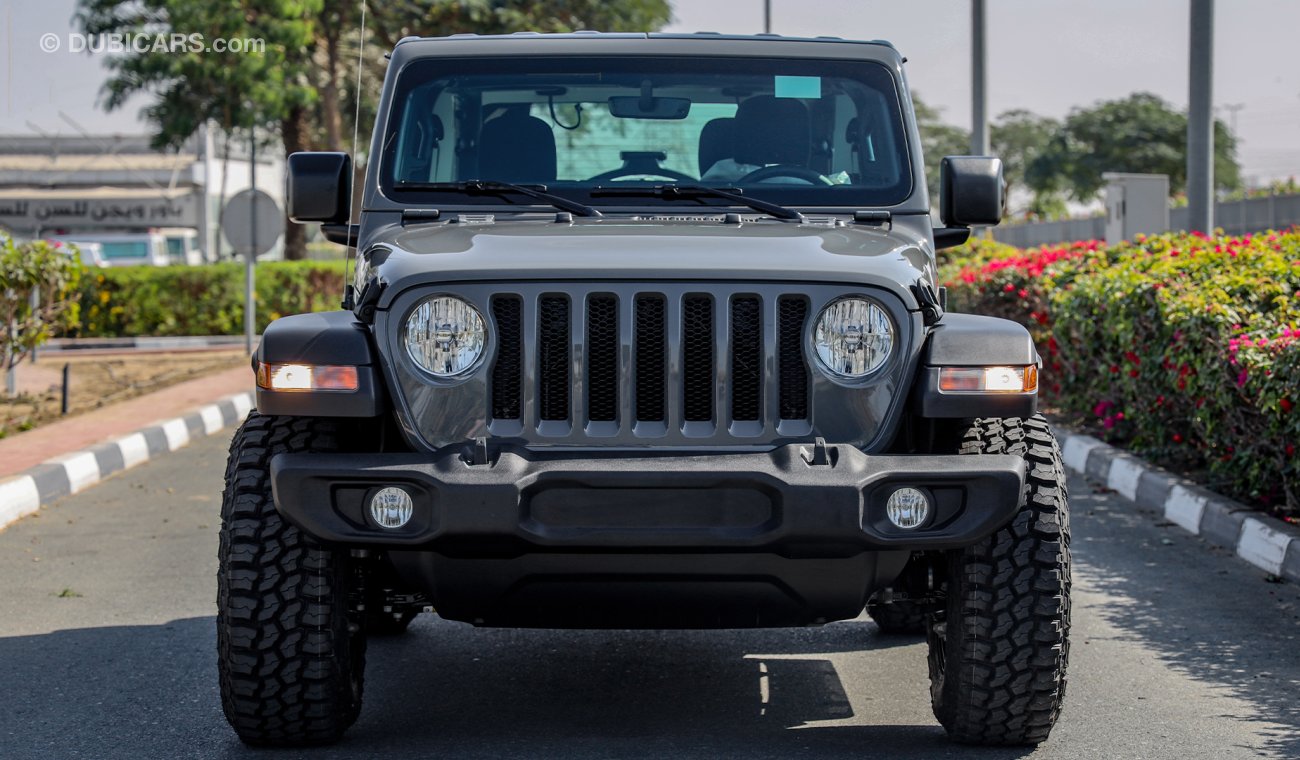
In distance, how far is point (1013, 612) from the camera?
4.36m

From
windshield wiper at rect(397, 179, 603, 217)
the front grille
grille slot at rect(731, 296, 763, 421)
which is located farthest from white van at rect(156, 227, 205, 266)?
grille slot at rect(731, 296, 763, 421)

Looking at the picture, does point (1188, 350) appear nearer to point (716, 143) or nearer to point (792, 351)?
point (716, 143)

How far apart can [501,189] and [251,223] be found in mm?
15622

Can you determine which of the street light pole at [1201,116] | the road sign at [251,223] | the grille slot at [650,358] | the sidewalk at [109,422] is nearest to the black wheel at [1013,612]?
the grille slot at [650,358]

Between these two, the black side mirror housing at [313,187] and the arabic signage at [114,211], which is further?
the arabic signage at [114,211]

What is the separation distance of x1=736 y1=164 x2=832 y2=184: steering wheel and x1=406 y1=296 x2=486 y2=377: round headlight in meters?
1.38

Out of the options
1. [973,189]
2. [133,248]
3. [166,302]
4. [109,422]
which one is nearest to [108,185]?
[133,248]

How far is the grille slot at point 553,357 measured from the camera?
4277 mm

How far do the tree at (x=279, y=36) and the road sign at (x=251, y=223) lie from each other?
313 inches

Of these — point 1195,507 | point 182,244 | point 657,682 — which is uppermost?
point 182,244

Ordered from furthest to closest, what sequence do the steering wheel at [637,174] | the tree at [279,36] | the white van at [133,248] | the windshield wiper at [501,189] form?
the white van at [133,248] → the tree at [279,36] → the steering wheel at [637,174] → the windshield wiper at [501,189]

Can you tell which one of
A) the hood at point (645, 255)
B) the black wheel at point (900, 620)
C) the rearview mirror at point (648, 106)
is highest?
the rearview mirror at point (648, 106)

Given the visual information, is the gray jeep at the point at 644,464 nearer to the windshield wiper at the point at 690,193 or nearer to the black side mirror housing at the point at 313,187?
the windshield wiper at the point at 690,193

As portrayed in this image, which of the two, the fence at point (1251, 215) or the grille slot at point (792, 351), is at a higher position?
the fence at point (1251, 215)
